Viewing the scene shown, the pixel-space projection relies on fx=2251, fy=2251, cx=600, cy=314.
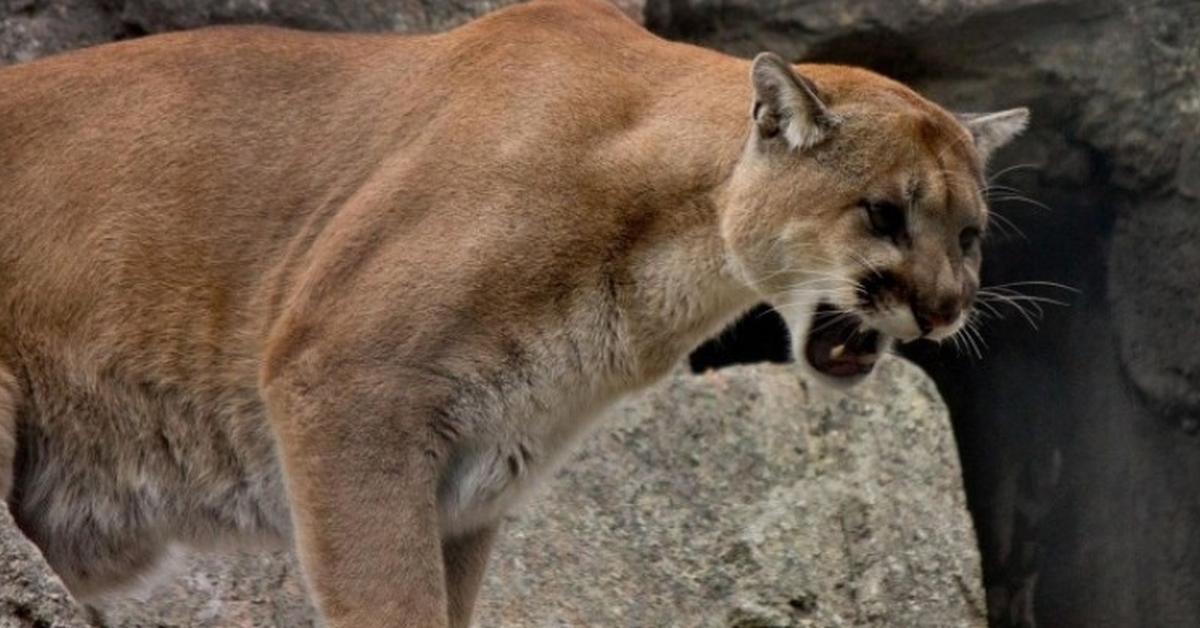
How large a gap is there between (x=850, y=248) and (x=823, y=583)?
1.47 metres

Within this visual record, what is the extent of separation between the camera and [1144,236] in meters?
6.83

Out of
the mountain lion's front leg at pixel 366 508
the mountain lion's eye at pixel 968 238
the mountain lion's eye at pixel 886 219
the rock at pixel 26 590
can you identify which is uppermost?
the rock at pixel 26 590

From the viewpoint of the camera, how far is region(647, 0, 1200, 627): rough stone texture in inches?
262

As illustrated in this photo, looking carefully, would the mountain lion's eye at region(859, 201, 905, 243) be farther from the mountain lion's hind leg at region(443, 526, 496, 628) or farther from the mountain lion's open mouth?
the mountain lion's hind leg at region(443, 526, 496, 628)

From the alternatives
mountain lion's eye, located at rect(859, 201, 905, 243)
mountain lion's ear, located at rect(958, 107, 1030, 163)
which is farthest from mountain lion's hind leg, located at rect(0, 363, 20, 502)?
mountain lion's ear, located at rect(958, 107, 1030, 163)

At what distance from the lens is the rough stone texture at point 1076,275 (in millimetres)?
6656

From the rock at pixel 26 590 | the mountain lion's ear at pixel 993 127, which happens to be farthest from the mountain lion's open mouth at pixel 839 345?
the rock at pixel 26 590

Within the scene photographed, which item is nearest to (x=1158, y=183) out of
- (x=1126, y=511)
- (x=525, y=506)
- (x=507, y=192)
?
(x=1126, y=511)

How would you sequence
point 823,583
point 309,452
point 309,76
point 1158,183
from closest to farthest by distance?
point 309,452 < point 309,76 < point 823,583 < point 1158,183

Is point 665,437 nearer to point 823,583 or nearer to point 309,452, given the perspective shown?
point 823,583

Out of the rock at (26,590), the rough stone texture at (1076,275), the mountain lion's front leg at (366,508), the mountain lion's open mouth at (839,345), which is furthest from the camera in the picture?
the rough stone texture at (1076,275)

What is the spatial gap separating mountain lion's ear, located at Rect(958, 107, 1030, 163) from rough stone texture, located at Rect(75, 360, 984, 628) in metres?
1.22

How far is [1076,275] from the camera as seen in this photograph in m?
6.96

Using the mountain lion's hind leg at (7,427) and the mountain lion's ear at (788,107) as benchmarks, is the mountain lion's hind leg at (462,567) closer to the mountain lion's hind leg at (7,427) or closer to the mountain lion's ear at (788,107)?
the mountain lion's hind leg at (7,427)
